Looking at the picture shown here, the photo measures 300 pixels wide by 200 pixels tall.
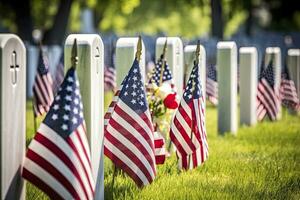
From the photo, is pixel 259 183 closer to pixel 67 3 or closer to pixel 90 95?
pixel 90 95

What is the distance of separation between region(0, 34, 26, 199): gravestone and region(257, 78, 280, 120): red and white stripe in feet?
28.9

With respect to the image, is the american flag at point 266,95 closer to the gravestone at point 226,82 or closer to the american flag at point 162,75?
the gravestone at point 226,82

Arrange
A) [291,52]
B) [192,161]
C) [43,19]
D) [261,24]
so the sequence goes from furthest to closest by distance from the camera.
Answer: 1. [261,24]
2. [43,19]
3. [291,52]
4. [192,161]

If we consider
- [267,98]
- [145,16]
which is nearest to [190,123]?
[267,98]

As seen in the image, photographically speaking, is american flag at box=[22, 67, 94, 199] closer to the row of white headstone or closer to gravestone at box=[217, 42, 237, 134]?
the row of white headstone

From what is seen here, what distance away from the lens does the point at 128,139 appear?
7.32 m

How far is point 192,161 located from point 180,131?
1.55 ft

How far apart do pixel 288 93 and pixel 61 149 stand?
10.0m

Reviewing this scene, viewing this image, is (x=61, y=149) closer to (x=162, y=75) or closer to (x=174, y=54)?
(x=162, y=75)

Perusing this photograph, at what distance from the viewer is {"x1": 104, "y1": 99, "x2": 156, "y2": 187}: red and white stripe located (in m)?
7.32

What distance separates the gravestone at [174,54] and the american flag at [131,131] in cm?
323

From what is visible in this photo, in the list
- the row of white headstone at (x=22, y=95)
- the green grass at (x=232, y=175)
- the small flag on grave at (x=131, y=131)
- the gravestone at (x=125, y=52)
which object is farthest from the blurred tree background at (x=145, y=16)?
the row of white headstone at (x=22, y=95)

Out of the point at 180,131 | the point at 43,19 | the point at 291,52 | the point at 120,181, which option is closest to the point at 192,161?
the point at 180,131

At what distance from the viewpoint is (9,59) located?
5641 mm
